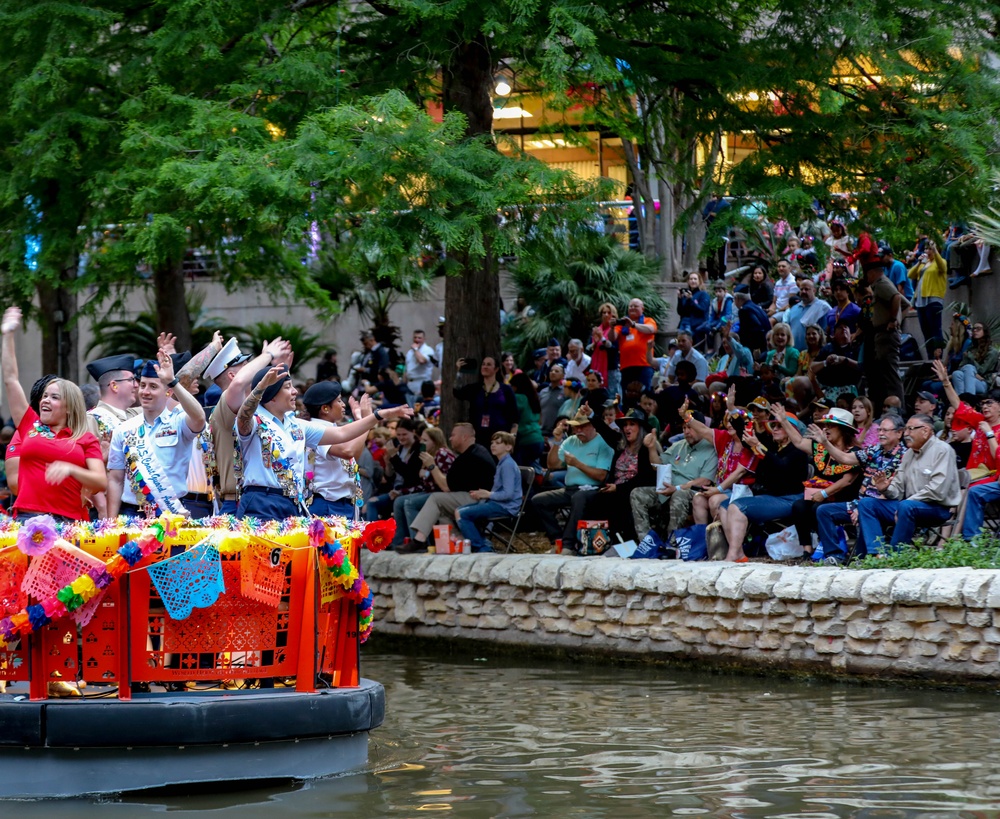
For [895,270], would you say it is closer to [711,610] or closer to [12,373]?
[711,610]

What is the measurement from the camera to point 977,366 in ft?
53.9

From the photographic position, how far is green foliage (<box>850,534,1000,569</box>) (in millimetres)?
10836

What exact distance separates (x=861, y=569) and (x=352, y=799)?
5.01 meters

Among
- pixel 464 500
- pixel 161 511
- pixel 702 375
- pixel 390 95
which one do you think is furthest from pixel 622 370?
pixel 161 511

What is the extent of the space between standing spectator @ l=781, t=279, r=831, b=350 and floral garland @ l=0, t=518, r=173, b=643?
12287 millimetres

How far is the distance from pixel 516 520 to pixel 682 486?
197 cm

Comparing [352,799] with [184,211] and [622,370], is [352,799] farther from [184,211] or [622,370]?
[622,370]

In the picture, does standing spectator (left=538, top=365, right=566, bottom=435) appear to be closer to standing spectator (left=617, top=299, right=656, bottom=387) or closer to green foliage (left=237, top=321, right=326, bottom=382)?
standing spectator (left=617, top=299, right=656, bottom=387)

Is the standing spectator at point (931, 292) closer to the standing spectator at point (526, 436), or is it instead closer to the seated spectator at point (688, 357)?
the seated spectator at point (688, 357)

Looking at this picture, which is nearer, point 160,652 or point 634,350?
point 160,652

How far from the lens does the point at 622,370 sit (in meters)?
17.7

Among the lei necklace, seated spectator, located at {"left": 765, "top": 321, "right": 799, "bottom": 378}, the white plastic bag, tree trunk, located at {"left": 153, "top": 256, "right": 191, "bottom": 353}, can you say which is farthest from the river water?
tree trunk, located at {"left": 153, "top": 256, "right": 191, "bottom": 353}

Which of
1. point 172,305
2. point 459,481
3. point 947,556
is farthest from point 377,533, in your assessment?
point 172,305

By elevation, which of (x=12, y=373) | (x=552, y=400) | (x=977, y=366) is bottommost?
(x=12, y=373)
